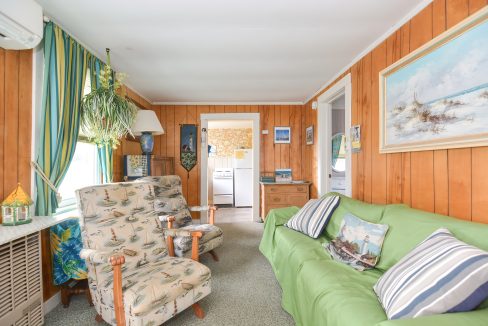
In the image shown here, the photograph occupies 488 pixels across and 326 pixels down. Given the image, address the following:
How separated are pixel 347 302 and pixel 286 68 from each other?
264 centimetres

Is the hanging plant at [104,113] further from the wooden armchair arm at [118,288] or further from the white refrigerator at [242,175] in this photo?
the white refrigerator at [242,175]

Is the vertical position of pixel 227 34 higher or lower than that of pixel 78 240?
higher

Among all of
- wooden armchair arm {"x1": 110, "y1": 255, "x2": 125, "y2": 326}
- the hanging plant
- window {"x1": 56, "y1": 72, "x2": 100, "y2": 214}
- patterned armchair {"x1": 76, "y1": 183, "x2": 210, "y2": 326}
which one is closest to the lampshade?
window {"x1": 56, "y1": 72, "x2": 100, "y2": 214}

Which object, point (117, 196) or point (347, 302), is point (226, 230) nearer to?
point (117, 196)

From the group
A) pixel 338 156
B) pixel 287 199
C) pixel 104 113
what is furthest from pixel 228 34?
pixel 338 156

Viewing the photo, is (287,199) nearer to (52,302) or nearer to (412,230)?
(412,230)

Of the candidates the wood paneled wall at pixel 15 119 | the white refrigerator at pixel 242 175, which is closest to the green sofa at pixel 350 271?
the wood paneled wall at pixel 15 119

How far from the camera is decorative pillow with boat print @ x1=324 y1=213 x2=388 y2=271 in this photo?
65.8 inches

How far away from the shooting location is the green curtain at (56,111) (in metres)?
1.90

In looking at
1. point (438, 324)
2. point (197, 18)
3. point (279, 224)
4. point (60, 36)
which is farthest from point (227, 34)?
point (438, 324)

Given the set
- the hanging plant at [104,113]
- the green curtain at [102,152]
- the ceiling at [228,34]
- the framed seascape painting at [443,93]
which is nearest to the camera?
the framed seascape painting at [443,93]

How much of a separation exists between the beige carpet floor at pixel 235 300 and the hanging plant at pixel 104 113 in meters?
1.49

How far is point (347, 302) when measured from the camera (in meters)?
1.21

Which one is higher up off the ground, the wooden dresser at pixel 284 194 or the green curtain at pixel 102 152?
the green curtain at pixel 102 152
